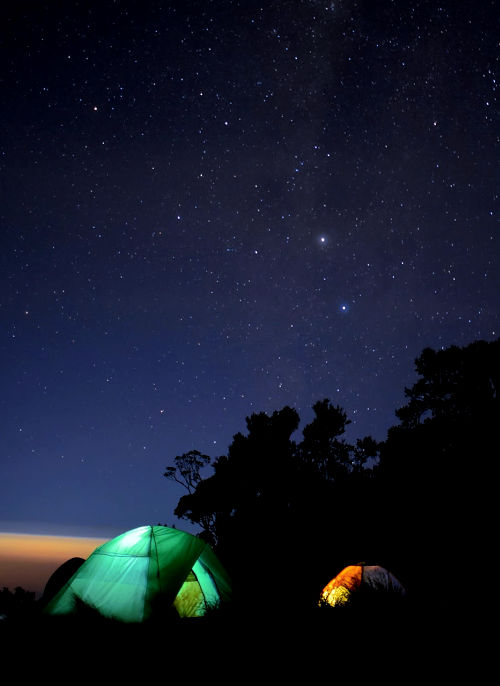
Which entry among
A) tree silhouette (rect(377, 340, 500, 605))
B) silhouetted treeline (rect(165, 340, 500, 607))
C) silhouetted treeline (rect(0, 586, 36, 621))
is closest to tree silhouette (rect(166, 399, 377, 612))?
silhouetted treeline (rect(165, 340, 500, 607))

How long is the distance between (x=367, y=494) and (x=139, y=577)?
12187mm

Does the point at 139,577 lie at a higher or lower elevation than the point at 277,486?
lower

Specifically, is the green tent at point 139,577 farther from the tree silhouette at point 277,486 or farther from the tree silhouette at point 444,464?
the tree silhouette at point 277,486

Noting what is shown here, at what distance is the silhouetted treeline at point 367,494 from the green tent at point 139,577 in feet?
3.37

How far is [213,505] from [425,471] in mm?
13961

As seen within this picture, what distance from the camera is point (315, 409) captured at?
80.8 feet

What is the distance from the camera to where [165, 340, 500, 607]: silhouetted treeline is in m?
11.3

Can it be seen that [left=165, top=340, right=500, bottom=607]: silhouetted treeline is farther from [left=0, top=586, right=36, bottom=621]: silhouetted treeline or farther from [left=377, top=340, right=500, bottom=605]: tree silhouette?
[left=0, top=586, right=36, bottom=621]: silhouetted treeline

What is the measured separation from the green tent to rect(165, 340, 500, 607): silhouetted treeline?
1.03m

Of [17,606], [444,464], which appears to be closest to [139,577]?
[17,606]

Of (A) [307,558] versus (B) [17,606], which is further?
(A) [307,558]

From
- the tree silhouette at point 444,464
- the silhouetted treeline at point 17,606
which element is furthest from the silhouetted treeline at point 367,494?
the silhouetted treeline at point 17,606

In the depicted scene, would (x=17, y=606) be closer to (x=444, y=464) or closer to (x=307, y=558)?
(x=307, y=558)

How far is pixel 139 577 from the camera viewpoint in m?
6.34
